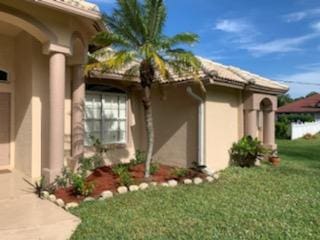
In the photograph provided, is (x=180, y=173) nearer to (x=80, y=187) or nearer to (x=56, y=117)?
(x=80, y=187)

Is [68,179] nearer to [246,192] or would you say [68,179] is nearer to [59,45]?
[59,45]

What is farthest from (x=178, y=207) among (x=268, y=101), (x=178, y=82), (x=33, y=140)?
(x=268, y=101)

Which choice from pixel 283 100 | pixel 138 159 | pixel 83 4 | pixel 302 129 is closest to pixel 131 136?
pixel 138 159

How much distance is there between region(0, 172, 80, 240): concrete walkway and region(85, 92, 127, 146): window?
4.39 m

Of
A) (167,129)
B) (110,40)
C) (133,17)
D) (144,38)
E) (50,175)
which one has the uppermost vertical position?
(133,17)

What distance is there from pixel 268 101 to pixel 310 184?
23.2 ft

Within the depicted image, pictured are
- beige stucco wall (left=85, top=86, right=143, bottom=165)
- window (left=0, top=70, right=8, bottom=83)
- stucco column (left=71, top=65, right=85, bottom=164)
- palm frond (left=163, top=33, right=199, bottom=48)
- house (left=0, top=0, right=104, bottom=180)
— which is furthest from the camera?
beige stucco wall (left=85, top=86, right=143, bottom=165)

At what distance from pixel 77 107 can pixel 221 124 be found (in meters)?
6.00

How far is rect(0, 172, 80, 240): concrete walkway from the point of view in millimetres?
6984

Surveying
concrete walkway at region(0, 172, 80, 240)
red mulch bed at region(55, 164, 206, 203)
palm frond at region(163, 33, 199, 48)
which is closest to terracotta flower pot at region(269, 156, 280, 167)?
red mulch bed at region(55, 164, 206, 203)

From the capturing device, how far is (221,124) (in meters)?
14.9

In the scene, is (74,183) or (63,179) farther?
(63,179)

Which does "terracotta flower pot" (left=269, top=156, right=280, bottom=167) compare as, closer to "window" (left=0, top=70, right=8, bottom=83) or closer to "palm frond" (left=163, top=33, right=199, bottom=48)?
"palm frond" (left=163, top=33, right=199, bottom=48)

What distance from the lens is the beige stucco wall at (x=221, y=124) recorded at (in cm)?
1401
